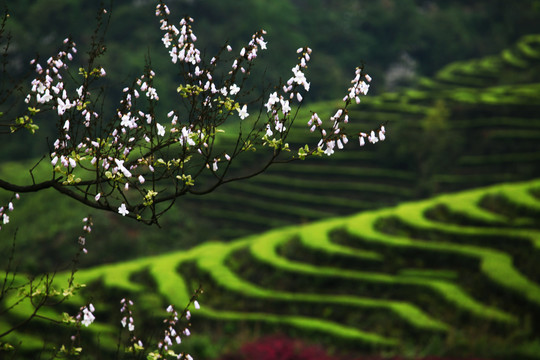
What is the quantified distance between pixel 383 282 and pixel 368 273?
61 centimetres

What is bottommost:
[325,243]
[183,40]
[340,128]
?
[325,243]

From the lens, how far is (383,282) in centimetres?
1363

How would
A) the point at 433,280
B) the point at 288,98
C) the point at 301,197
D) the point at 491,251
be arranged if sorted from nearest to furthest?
the point at 288,98, the point at 433,280, the point at 491,251, the point at 301,197

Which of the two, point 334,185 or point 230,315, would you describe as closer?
point 230,315

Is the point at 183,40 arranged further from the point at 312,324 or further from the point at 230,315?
the point at 230,315

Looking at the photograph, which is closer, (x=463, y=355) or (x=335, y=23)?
(x=463, y=355)

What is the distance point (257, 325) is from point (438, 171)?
731 inches

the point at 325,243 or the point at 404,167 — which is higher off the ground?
the point at 404,167

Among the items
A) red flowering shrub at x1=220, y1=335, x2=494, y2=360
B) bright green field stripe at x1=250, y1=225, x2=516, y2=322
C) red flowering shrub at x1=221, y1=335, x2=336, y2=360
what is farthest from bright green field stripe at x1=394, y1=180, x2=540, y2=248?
red flowering shrub at x1=221, y1=335, x2=336, y2=360

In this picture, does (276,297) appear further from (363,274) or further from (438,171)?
(438,171)

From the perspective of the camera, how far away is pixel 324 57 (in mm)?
51125

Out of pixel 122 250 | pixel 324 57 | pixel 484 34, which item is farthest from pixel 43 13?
pixel 484 34

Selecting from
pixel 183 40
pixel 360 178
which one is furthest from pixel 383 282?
pixel 360 178

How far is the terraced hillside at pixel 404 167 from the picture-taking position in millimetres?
28156
